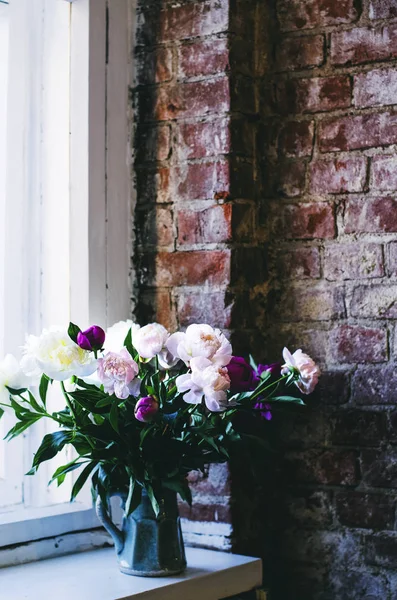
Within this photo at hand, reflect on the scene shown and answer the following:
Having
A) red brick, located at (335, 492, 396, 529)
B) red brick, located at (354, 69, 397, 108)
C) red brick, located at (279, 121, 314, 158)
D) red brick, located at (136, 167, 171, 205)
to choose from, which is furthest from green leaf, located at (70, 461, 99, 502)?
red brick, located at (354, 69, 397, 108)

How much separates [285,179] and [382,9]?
0.40 meters

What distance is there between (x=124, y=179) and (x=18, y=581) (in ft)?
2.91

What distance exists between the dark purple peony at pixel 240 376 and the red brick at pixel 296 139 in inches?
20.9

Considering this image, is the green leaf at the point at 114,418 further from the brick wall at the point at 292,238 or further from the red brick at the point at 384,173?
the red brick at the point at 384,173

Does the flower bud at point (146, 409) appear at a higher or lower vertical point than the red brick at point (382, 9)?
lower

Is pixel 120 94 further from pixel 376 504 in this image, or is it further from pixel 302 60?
pixel 376 504

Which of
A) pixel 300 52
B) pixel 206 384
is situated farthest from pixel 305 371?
pixel 300 52

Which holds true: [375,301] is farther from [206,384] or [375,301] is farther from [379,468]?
[206,384]

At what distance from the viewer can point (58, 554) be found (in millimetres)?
1706

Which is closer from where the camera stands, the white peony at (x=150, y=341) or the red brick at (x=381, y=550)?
the white peony at (x=150, y=341)

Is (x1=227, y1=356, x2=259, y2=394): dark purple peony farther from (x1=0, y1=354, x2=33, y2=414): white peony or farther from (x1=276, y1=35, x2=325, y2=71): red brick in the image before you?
(x1=276, y1=35, x2=325, y2=71): red brick

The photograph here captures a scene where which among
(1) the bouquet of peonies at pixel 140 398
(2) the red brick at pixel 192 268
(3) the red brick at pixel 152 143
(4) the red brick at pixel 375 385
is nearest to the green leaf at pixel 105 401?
(1) the bouquet of peonies at pixel 140 398

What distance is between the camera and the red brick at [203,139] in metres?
1.76

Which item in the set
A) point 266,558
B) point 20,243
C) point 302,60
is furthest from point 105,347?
point 302,60
